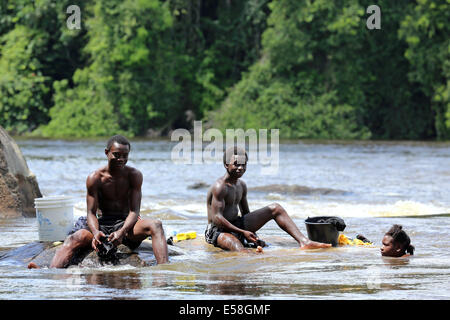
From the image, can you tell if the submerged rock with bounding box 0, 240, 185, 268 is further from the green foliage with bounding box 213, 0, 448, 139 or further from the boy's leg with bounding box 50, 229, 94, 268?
the green foliage with bounding box 213, 0, 448, 139

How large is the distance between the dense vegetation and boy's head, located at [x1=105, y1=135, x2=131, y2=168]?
29.3 meters

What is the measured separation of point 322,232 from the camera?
9.90m

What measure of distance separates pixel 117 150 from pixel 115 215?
0.70m

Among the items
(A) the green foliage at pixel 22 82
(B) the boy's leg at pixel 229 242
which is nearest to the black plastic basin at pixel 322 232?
(B) the boy's leg at pixel 229 242

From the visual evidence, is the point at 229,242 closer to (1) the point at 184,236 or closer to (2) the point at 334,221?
(1) the point at 184,236

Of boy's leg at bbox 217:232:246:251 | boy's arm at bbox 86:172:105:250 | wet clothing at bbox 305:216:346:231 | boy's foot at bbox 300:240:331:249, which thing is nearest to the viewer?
boy's arm at bbox 86:172:105:250

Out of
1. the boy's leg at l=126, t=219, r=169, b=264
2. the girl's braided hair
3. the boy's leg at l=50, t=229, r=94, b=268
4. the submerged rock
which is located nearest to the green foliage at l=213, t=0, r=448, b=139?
the girl's braided hair

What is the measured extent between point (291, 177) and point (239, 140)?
15963 mm

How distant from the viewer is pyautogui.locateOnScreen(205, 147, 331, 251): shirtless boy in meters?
9.70

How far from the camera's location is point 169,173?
22.1 m

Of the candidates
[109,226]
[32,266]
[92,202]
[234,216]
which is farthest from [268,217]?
[32,266]

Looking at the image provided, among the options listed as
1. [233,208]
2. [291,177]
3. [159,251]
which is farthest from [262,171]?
[159,251]

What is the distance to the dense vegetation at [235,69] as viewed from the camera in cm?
3809
